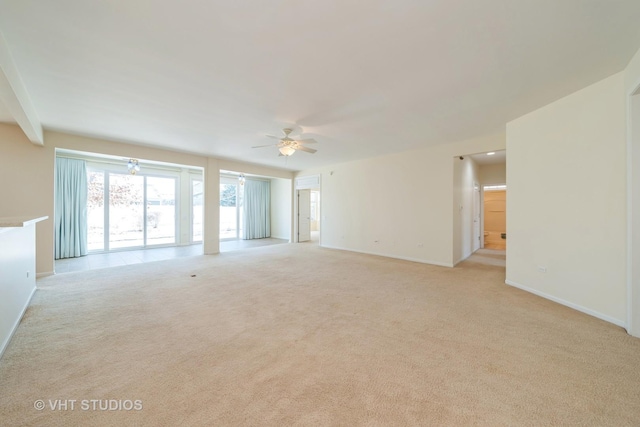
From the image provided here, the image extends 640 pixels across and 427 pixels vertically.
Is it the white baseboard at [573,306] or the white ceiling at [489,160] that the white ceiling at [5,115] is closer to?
the white baseboard at [573,306]

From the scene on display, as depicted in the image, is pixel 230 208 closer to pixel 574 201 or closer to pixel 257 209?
pixel 257 209

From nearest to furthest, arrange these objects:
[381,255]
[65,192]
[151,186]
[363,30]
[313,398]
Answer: [313,398], [363,30], [65,192], [381,255], [151,186]

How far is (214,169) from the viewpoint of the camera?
270 inches

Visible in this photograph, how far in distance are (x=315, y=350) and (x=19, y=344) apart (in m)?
2.77

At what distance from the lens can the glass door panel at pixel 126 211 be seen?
276 inches

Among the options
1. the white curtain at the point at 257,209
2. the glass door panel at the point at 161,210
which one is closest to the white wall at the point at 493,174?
the white curtain at the point at 257,209

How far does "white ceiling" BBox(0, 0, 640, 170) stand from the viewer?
1782mm

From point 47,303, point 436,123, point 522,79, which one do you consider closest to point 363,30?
point 522,79

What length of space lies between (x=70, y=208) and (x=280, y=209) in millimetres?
6352

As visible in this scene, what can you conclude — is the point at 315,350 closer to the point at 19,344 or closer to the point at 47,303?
the point at 19,344

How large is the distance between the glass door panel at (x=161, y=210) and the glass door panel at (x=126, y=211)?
22 cm

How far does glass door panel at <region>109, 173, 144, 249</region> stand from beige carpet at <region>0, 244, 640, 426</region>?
12.7ft

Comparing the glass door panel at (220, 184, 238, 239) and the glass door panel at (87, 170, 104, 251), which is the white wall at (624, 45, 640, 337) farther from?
the glass door panel at (87, 170, 104, 251)

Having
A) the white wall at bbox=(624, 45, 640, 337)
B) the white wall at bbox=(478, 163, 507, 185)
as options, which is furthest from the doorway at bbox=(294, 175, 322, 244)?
the white wall at bbox=(624, 45, 640, 337)
